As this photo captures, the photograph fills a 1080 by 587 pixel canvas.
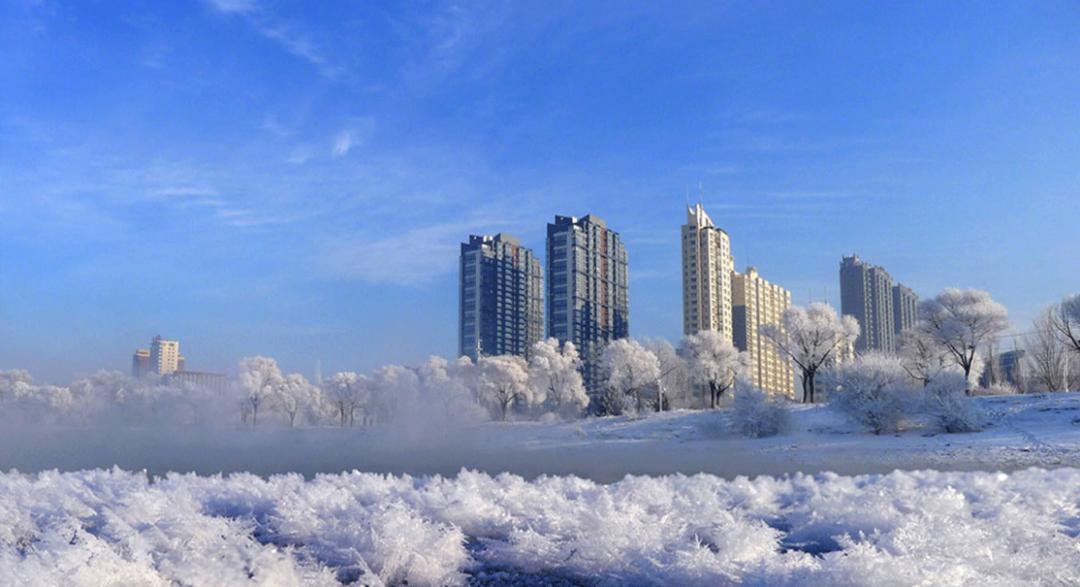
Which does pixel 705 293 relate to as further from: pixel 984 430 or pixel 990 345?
pixel 984 430

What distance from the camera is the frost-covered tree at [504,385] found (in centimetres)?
8862

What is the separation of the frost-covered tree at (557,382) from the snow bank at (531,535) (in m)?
78.8

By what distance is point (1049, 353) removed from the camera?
7350 centimetres

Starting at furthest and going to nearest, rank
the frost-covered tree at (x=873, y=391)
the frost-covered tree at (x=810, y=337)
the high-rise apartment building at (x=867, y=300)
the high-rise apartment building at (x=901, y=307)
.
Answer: the high-rise apartment building at (x=901, y=307), the high-rise apartment building at (x=867, y=300), the frost-covered tree at (x=810, y=337), the frost-covered tree at (x=873, y=391)

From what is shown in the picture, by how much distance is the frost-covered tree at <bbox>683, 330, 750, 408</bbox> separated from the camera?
8119 cm

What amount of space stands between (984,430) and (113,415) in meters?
83.3

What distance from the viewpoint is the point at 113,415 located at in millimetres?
90250

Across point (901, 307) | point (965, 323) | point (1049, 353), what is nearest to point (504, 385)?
point (965, 323)

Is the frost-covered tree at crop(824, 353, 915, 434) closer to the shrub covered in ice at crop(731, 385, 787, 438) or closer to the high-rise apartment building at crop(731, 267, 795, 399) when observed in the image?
the shrub covered in ice at crop(731, 385, 787, 438)

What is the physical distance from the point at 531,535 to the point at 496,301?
11585cm

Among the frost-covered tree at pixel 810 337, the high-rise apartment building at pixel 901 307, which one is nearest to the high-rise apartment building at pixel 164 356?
the frost-covered tree at pixel 810 337

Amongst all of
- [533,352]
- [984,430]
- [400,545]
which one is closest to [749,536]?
[400,545]

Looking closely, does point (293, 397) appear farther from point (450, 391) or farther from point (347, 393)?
point (450, 391)

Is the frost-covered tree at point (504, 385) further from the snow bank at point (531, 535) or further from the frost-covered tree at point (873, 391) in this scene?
the snow bank at point (531, 535)
